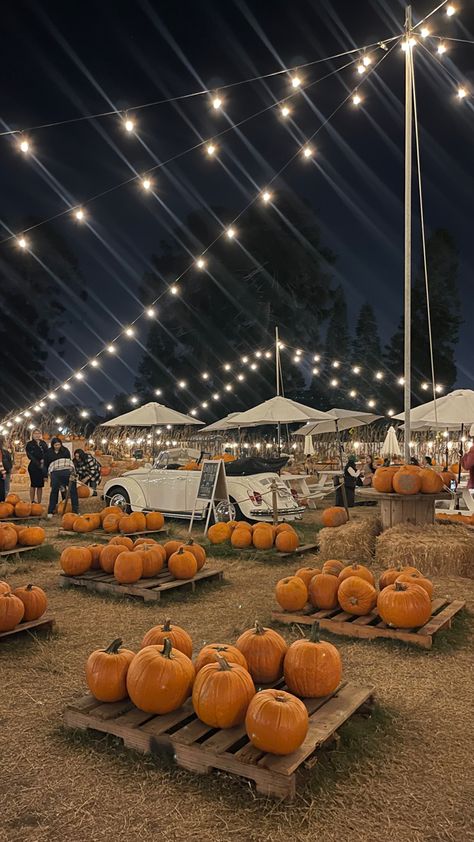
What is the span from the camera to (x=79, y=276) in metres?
40.5

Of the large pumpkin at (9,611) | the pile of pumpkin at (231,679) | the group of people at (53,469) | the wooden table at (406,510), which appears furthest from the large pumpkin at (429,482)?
A: the group of people at (53,469)

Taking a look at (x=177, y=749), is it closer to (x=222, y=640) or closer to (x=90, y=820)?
(x=90, y=820)

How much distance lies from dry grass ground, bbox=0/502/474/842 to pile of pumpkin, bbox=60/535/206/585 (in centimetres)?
168

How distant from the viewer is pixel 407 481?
23.4 feet

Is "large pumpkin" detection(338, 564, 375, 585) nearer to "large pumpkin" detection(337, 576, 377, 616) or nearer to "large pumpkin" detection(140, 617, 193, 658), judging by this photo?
"large pumpkin" detection(337, 576, 377, 616)

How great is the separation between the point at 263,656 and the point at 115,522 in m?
6.18

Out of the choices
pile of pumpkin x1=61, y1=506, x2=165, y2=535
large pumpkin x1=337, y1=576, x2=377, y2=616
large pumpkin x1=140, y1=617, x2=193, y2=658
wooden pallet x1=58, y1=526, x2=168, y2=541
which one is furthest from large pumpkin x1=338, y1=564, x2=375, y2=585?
wooden pallet x1=58, y1=526, x2=168, y2=541

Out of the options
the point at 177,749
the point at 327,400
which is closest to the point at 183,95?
the point at 177,749

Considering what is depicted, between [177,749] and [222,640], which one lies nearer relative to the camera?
[177,749]

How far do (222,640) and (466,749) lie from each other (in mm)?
2087

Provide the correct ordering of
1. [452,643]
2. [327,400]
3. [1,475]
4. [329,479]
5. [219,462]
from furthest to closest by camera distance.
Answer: [327,400] < [329,479] < [1,475] < [219,462] < [452,643]

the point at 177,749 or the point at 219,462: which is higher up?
the point at 219,462

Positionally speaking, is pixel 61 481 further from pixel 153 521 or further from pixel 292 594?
pixel 292 594

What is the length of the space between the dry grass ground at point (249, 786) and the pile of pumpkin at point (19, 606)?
0.75 feet
